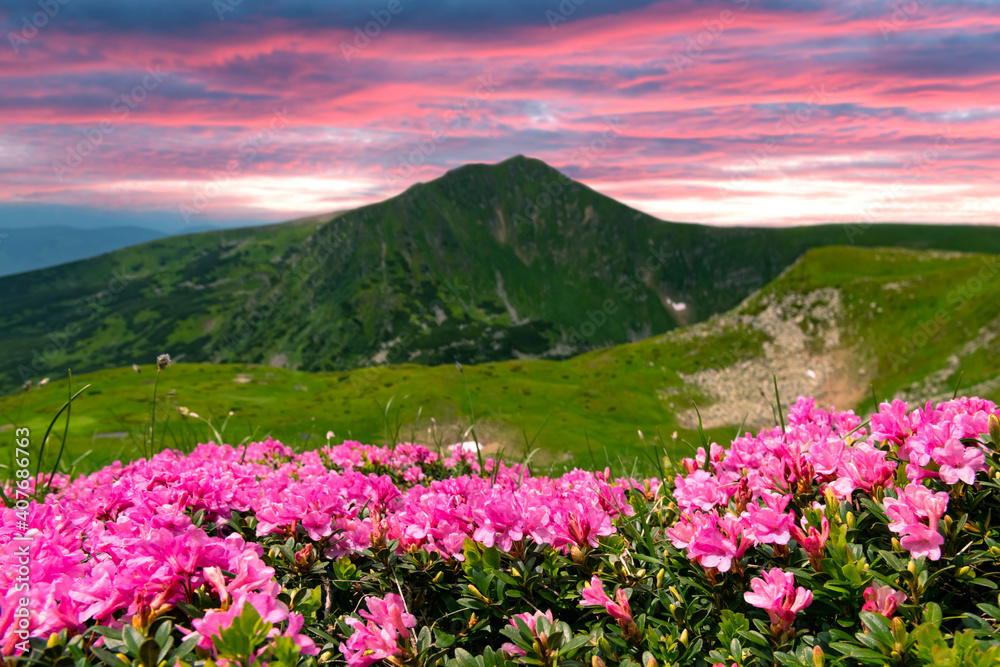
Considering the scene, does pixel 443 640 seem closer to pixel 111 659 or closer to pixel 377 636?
pixel 377 636

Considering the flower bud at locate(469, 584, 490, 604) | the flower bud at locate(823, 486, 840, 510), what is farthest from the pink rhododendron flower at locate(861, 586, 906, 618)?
the flower bud at locate(469, 584, 490, 604)

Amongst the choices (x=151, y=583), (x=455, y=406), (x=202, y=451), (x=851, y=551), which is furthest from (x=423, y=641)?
(x=455, y=406)

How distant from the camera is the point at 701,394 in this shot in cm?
12550

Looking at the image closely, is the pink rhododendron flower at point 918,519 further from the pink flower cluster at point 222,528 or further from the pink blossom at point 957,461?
the pink flower cluster at point 222,528

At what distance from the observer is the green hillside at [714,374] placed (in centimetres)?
7912

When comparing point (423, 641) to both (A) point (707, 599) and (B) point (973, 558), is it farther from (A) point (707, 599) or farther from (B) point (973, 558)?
(B) point (973, 558)

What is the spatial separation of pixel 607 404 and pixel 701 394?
111 ft

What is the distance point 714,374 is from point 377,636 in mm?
138084

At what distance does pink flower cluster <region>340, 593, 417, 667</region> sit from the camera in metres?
3.10

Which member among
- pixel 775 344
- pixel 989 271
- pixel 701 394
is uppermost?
pixel 989 271

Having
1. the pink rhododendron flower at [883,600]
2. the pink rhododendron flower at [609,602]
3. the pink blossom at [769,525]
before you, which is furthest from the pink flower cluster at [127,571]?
the pink rhododendron flower at [883,600]

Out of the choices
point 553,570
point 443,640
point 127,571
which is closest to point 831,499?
point 553,570

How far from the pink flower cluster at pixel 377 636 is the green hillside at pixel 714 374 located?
5732cm

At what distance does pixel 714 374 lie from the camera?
428 ft
